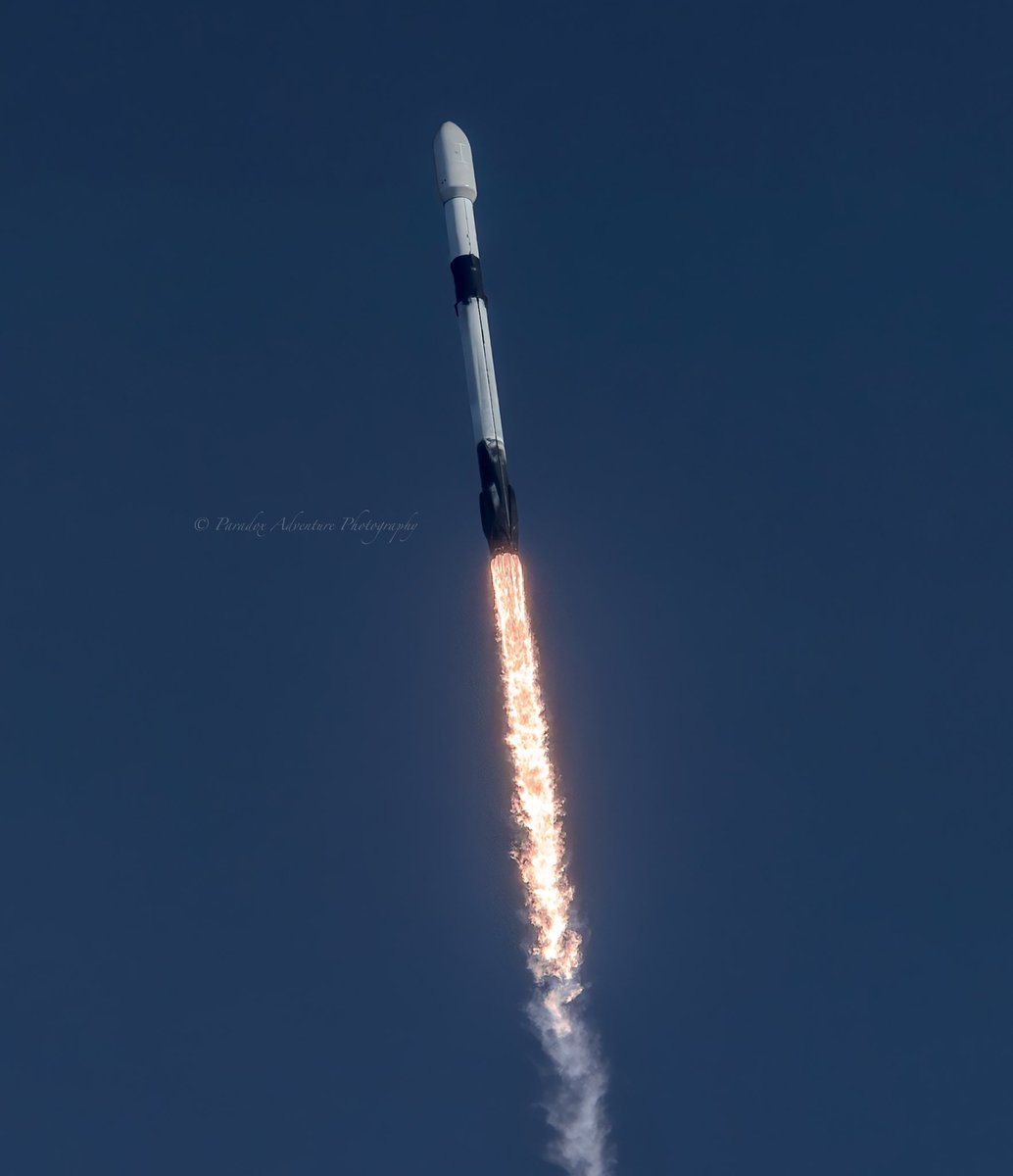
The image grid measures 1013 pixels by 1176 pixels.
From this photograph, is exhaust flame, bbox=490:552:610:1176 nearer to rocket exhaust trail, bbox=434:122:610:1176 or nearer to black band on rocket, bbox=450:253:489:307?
rocket exhaust trail, bbox=434:122:610:1176

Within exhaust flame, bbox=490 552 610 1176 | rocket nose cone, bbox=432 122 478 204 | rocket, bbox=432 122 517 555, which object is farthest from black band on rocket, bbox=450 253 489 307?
exhaust flame, bbox=490 552 610 1176

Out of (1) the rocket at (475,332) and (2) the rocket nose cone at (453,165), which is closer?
(1) the rocket at (475,332)

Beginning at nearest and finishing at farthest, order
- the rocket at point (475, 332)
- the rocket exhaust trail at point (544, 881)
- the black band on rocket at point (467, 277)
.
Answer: the rocket at point (475, 332)
the black band on rocket at point (467, 277)
the rocket exhaust trail at point (544, 881)

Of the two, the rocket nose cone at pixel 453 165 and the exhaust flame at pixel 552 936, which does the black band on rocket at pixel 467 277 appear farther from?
the exhaust flame at pixel 552 936

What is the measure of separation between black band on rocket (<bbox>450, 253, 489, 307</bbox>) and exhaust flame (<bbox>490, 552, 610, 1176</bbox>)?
16.8 m

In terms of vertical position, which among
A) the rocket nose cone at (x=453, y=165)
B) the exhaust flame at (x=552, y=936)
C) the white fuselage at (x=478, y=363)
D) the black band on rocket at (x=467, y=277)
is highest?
the rocket nose cone at (x=453, y=165)

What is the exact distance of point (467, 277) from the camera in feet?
315

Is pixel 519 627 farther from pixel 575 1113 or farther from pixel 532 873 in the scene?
pixel 575 1113

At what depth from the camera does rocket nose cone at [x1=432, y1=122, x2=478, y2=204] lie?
98688mm

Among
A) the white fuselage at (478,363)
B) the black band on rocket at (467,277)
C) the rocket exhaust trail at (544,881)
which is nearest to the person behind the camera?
the white fuselage at (478,363)

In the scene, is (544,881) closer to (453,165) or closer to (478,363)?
(478,363)

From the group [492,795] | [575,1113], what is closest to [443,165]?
[492,795]

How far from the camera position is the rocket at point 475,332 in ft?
300

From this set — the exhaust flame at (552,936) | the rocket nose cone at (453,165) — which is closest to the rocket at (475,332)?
the rocket nose cone at (453,165)
